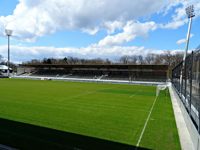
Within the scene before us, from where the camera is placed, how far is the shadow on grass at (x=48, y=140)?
668cm

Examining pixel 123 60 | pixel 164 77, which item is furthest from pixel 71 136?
pixel 123 60

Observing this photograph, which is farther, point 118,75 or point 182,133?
point 118,75

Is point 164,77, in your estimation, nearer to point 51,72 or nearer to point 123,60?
point 51,72

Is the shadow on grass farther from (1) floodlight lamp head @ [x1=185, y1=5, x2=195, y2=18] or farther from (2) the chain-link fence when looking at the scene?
(1) floodlight lamp head @ [x1=185, y1=5, x2=195, y2=18]

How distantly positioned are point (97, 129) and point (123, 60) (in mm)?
98001

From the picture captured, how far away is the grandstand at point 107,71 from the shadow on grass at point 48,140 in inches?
2102

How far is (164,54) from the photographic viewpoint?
3711 inches

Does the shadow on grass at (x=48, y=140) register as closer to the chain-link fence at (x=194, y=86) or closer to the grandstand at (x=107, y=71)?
the chain-link fence at (x=194, y=86)

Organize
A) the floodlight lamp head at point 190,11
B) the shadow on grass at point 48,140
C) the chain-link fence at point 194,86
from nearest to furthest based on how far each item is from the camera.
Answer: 1. the chain-link fence at point 194,86
2. the shadow on grass at point 48,140
3. the floodlight lamp head at point 190,11

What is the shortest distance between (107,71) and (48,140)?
6171cm

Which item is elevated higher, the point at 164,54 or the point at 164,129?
the point at 164,54

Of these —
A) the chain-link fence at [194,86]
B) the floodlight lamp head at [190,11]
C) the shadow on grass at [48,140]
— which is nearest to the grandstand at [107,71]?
the floodlight lamp head at [190,11]

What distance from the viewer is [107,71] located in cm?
6869

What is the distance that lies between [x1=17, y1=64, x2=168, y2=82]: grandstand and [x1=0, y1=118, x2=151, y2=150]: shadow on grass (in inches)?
2102
